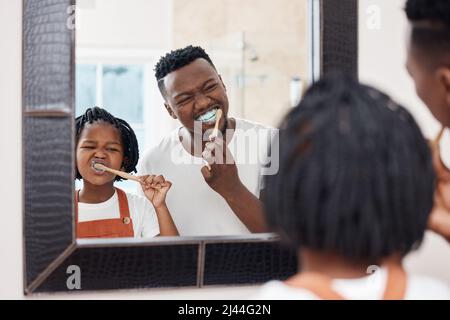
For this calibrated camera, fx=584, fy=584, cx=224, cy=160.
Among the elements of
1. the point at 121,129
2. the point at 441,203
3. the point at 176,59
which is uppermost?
the point at 176,59

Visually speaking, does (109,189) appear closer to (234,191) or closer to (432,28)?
(234,191)

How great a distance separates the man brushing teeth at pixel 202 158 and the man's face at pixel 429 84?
0.25m

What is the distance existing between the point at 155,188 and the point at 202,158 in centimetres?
9

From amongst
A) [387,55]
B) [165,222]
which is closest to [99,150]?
[165,222]

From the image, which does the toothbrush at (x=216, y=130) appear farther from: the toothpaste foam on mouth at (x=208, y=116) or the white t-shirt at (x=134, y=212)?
the white t-shirt at (x=134, y=212)

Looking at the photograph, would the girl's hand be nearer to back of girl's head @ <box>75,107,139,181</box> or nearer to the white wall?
back of girl's head @ <box>75,107,139,181</box>

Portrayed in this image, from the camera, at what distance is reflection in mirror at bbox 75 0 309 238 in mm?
846

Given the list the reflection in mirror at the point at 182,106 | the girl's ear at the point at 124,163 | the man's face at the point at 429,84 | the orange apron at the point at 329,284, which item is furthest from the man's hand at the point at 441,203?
the girl's ear at the point at 124,163

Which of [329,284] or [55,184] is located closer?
[329,284]

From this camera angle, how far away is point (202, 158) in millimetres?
896

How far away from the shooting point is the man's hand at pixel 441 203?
2.70 ft
